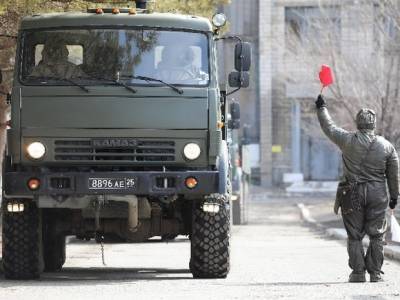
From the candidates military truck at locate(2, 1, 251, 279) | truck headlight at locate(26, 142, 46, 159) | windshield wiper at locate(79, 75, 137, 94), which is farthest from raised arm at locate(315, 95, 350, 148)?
truck headlight at locate(26, 142, 46, 159)

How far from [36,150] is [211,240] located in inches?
88.4

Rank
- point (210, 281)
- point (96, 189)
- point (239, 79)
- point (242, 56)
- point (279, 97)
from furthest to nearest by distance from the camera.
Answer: point (279, 97), point (239, 79), point (242, 56), point (210, 281), point (96, 189)

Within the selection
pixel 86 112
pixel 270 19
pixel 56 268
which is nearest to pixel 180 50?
pixel 86 112

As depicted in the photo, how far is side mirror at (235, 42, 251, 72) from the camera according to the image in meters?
15.4

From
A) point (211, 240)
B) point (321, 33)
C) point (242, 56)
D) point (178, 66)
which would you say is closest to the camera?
point (178, 66)

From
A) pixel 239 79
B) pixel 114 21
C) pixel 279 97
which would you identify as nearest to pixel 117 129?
pixel 114 21

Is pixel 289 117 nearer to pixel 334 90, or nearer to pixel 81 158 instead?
pixel 334 90

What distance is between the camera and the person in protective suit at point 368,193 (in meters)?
14.7

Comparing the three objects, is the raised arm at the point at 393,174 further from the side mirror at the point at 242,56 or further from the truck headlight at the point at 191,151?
the truck headlight at the point at 191,151

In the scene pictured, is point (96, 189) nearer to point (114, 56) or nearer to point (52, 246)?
point (114, 56)

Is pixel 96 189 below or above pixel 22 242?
above

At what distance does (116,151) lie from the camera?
1475cm

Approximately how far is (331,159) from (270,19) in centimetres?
652

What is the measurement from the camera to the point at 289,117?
2292 inches
